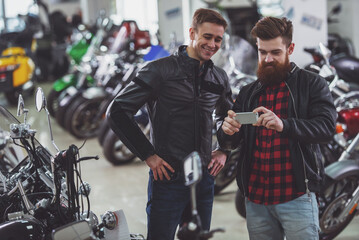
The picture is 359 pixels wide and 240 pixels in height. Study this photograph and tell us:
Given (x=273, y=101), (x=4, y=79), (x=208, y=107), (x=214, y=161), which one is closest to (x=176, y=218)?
(x=214, y=161)

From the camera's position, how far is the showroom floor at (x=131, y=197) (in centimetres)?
388

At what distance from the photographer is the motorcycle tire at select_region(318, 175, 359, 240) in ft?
11.2

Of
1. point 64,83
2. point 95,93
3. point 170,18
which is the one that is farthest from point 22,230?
point 170,18

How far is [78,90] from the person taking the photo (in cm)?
708

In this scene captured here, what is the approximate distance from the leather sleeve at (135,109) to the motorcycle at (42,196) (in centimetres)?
19

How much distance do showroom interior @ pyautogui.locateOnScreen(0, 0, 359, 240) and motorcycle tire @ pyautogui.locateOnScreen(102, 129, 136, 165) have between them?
0.4 inches

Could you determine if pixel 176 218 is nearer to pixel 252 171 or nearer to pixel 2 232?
pixel 252 171

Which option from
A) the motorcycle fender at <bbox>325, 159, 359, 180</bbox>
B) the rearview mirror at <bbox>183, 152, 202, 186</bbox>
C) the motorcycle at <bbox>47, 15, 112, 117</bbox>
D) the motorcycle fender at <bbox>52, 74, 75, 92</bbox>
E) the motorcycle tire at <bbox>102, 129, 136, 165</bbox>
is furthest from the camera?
the motorcycle fender at <bbox>52, 74, 75, 92</bbox>

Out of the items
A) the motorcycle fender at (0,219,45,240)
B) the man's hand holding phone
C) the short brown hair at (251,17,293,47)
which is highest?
the short brown hair at (251,17,293,47)

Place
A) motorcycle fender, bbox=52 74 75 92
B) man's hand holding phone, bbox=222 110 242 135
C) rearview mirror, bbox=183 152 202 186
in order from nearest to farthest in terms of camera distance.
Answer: rearview mirror, bbox=183 152 202 186, man's hand holding phone, bbox=222 110 242 135, motorcycle fender, bbox=52 74 75 92

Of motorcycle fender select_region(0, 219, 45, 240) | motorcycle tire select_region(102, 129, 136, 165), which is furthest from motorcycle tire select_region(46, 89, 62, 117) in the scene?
motorcycle fender select_region(0, 219, 45, 240)

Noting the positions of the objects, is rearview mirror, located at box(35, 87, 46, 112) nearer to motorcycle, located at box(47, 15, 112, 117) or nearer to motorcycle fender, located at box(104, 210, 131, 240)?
motorcycle fender, located at box(104, 210, 131, 240)

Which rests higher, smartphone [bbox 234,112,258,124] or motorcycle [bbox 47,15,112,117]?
smartphone [bbox 234,112,258,124]

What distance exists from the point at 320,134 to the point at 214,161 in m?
0.54
